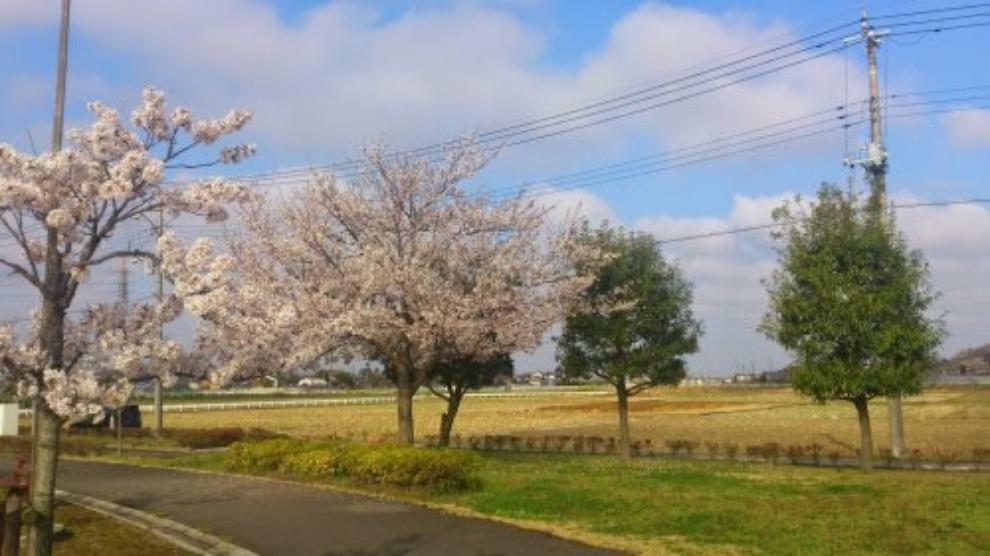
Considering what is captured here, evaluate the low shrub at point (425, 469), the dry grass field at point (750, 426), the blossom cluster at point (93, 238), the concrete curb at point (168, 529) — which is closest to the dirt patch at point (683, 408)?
the dry grass field at point (750, 426)

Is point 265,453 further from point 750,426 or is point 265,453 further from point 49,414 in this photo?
point 750,426

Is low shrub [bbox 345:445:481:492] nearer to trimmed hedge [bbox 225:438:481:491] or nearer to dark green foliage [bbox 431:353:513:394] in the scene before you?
trimmed hedge [bbox 225:438:481:491]

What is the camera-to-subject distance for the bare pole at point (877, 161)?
26.7m

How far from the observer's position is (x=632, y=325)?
2458 centimetres

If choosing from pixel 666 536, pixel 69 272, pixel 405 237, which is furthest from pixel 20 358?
pixel 405 237

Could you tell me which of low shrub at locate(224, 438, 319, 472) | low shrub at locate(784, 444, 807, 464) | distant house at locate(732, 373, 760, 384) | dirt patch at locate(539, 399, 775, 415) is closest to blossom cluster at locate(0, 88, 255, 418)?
low shrub at locate(224, 438, 319, 472)

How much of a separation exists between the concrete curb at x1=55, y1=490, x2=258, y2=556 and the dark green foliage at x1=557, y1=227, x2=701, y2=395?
481 inches

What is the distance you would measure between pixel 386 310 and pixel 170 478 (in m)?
5.28

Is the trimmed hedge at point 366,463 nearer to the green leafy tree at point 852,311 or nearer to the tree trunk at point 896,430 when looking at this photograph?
the green leafy tree at point 852,311

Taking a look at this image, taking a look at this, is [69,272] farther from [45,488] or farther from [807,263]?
[807,263]

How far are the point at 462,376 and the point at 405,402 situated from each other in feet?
10.1

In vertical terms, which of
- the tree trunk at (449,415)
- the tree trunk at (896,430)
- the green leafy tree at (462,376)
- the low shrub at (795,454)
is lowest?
the low shrub at (795,454)

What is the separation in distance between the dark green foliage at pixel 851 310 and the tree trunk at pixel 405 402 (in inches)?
311

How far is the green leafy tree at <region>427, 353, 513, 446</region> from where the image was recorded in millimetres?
23875
